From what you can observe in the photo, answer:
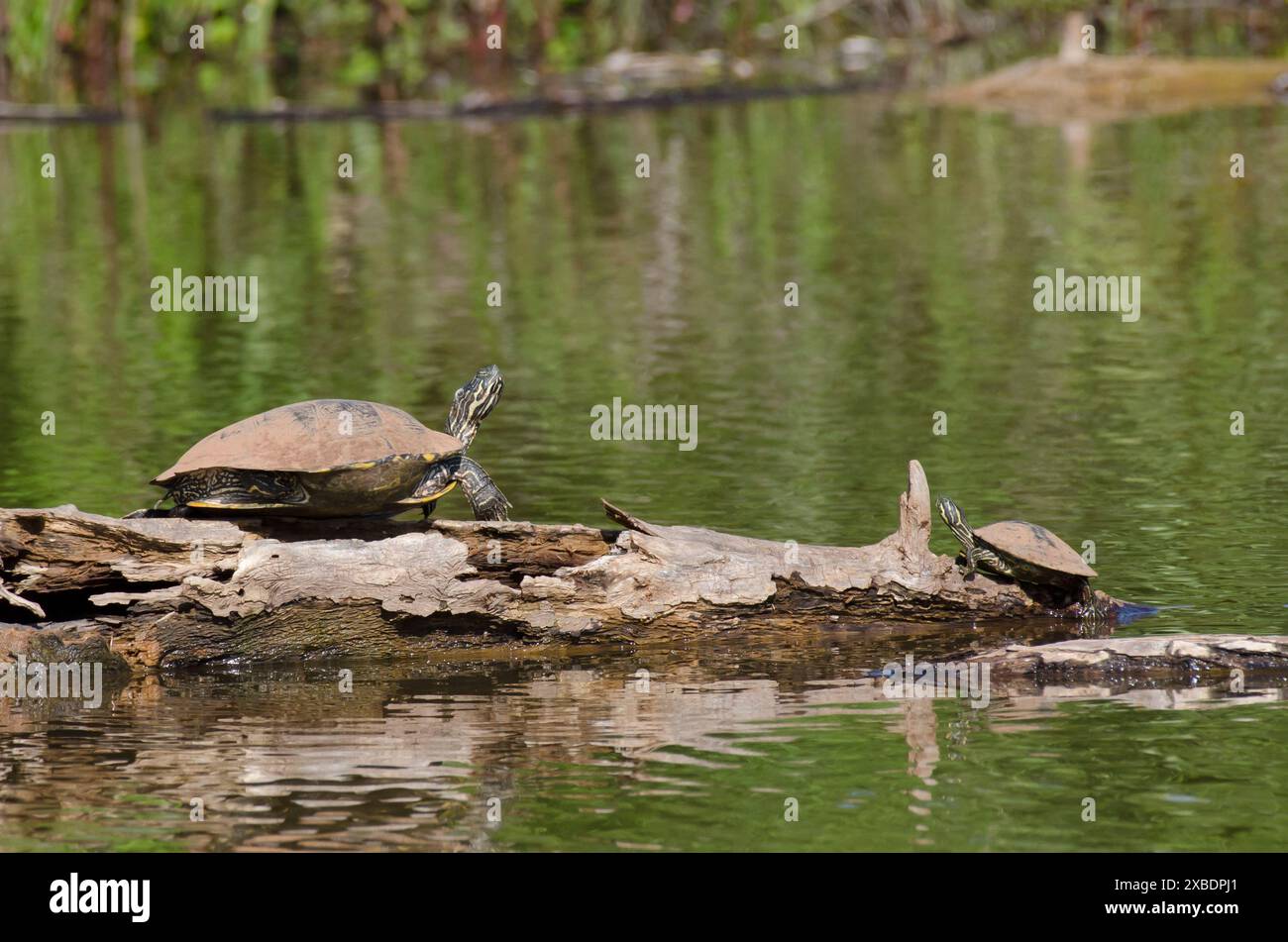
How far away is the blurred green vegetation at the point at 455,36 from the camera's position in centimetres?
3597

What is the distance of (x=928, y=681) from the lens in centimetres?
880

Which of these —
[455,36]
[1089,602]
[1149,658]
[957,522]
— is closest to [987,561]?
[957,522]

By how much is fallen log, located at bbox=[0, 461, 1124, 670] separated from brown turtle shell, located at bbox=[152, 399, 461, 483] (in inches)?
12.0

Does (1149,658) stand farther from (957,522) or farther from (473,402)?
(473,402)

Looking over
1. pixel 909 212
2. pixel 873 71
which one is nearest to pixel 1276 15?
pixel 873 71

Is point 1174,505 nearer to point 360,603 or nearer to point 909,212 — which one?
point 360,603

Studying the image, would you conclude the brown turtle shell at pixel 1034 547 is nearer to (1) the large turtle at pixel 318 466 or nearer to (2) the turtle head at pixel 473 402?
(2) the turtle head at pixel 473 402

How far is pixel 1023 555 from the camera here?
9375 mm

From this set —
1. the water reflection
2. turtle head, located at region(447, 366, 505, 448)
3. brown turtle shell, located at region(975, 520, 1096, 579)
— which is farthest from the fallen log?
turtle head, located at region(447, 366, 505, 448)

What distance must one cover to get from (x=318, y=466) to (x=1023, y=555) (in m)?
2.99

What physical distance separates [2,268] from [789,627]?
47.2ft

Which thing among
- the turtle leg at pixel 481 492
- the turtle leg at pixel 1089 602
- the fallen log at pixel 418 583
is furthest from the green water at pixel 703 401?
the turtle leg at pixel 481 492

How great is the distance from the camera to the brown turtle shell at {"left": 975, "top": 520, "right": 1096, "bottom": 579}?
9.39 metres
